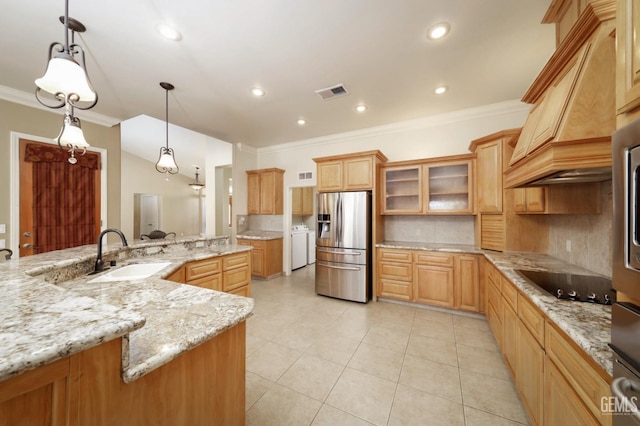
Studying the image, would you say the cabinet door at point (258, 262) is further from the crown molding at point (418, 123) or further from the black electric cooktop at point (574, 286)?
the black electric cooktop at point (574, 286)

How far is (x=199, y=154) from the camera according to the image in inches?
262

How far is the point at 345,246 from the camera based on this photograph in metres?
3.62

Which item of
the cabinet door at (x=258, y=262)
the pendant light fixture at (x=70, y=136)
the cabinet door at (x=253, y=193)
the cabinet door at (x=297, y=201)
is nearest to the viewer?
the pendant light fixture at (x=70, y=136)

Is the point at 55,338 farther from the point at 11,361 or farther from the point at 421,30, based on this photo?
the point at 421,30

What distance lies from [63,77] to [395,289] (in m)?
3.90

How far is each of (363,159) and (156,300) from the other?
3163 mm

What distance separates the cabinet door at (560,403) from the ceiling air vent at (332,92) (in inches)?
120

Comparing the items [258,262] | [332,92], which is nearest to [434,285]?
[332,92]

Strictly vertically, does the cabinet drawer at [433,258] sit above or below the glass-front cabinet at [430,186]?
below

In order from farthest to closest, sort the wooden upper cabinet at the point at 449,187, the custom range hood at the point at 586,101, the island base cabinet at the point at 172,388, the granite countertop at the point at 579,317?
the wooden upper cabinet at the point at 449,187 < the custom range hood at the point at 586,101 < the granite countertop at the point at 579,317 < the island base cabinet at the point at 172,388

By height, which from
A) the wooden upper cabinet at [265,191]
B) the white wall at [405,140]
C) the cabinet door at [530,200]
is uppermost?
the white wall at [405,140]

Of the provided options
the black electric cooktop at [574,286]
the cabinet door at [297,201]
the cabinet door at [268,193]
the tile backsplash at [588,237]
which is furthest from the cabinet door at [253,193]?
the tile backsplash at [588,237]

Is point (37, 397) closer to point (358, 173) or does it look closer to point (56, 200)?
point (358, 173)

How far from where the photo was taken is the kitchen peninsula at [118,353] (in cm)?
53
